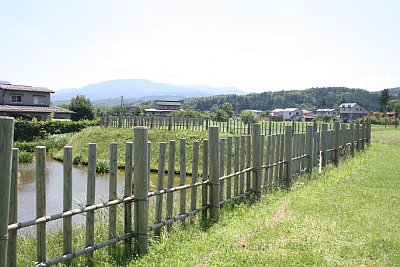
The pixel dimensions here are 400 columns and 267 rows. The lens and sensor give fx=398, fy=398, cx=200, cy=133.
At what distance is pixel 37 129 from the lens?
36.3 metres

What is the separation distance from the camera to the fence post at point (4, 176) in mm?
3615

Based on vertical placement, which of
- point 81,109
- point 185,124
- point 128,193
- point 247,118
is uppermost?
point 81,109

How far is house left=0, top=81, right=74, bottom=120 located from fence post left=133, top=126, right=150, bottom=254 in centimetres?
4396

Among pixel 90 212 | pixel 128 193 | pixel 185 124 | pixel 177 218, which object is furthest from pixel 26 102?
pixel 90 212

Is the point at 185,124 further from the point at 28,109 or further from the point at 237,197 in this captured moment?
the point at 28,109

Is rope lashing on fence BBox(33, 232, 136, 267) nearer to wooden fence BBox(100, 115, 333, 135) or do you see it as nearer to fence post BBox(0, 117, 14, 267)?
fence post BBox(0, 117, 14, 267)

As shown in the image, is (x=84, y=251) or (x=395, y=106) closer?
(x=84, y=251)

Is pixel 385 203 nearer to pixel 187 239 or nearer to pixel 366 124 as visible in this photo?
pixel 187 239

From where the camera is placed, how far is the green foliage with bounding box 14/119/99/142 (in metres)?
35.1

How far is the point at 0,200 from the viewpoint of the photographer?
3623 mm

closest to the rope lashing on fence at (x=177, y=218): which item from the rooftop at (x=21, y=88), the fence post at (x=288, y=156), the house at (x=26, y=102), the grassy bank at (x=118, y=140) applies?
the fence post at (x=288, y=156)

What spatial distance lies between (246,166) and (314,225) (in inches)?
88.9

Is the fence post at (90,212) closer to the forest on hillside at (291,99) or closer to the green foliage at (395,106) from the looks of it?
the green foliage at (395,106)

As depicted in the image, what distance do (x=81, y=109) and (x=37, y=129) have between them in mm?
28193
